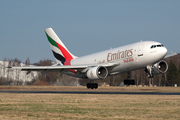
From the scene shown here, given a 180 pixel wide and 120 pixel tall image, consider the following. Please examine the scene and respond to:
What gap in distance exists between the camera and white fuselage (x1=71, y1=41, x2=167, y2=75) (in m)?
35.0

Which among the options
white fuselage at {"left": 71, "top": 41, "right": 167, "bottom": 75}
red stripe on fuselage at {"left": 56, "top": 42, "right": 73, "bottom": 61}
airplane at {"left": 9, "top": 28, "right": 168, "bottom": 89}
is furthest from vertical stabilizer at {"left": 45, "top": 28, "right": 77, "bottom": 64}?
white fuselage at {"left": 71, "top": 41, "right": 167, "bottom": 75}

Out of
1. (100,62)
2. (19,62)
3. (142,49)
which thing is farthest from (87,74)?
(19,62)

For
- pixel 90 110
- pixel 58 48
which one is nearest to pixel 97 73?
pixel 58 48

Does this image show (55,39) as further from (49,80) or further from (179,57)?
(179,57)

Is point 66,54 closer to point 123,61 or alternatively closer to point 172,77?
point 123,61

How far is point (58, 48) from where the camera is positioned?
50.5 meters

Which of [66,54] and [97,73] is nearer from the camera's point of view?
[97,73]

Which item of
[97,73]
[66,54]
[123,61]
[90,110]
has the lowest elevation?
[90,110]

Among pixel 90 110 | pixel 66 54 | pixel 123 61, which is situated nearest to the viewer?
pixel 90 110

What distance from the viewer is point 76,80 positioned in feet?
278

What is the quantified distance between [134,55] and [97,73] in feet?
18.0

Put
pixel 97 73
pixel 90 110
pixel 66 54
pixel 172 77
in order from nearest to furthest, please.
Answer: pixel 90 110 → pixel 97 73 → pixel 66 54 → pixel 172 77

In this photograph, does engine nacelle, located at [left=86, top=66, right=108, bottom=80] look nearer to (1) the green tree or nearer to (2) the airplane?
(2) the airplane

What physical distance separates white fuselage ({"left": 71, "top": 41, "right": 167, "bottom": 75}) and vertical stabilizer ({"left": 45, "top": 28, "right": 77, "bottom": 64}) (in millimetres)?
10505
